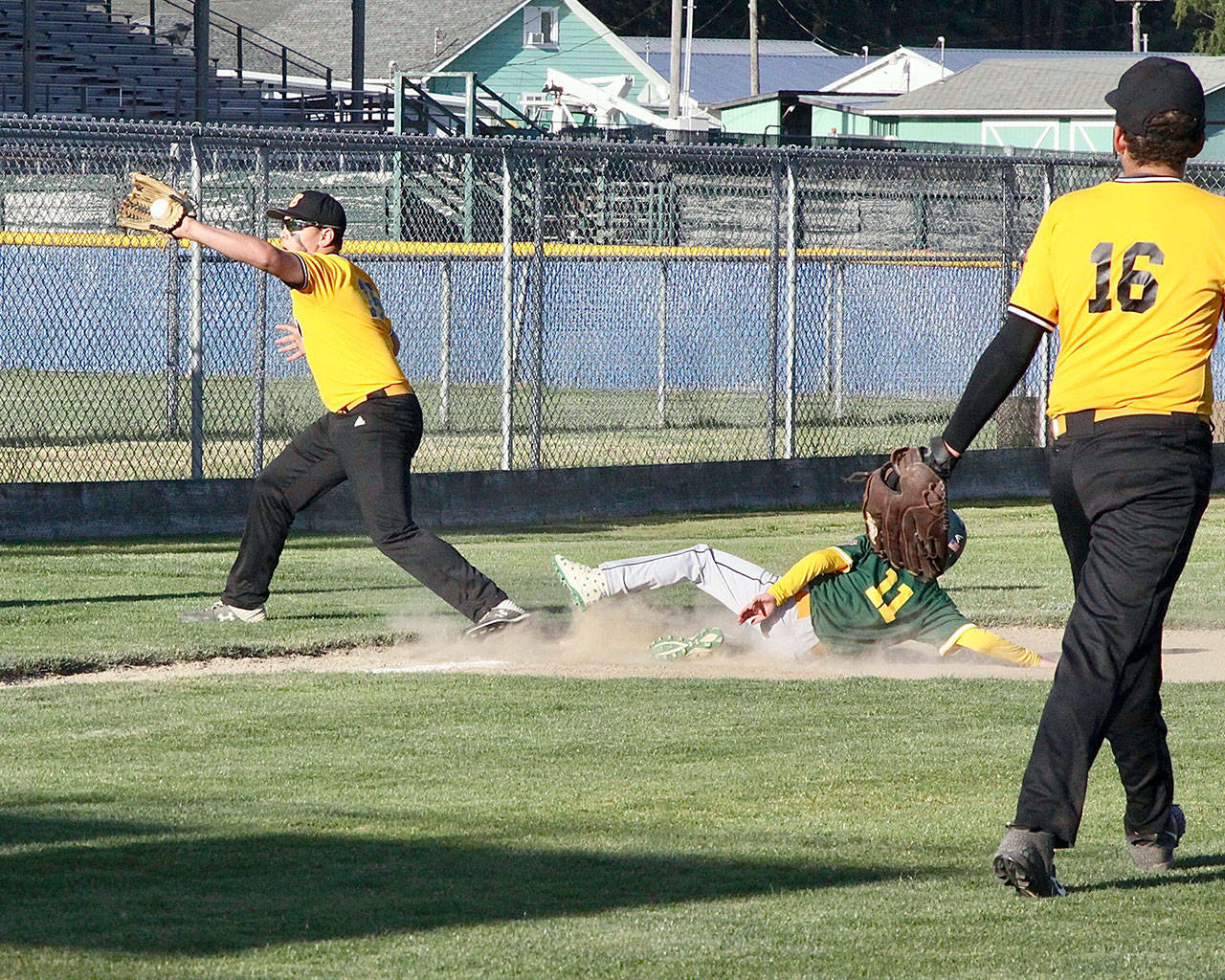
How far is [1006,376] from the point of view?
5.06 meters

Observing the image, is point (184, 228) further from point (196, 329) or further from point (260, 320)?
point (260, 320)

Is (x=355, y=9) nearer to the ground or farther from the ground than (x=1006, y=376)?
farther from the ground

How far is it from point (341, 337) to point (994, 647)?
3.20m

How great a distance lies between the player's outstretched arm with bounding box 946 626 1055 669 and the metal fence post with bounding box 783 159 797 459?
7.18 metres

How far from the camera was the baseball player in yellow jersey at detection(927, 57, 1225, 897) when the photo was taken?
491 cm

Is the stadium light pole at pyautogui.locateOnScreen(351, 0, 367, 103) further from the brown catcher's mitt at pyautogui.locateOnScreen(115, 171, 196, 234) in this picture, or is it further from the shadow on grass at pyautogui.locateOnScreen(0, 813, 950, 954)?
the shadow on grass at pyautogui.locateOnScreen(0, 813, 950, 954)

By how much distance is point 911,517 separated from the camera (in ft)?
22.6

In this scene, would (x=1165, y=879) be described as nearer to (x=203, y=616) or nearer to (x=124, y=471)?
(x=203, y=616)

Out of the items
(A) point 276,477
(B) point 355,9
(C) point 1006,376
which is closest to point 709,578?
(A) point 276,477

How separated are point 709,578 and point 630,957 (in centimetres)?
456

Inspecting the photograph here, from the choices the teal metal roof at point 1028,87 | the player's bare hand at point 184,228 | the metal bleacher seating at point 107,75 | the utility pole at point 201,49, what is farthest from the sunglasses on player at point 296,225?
the teal metal roof at point 1028,87

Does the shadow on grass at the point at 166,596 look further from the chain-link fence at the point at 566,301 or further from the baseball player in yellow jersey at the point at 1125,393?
the baseball player in yellow jersey at the point at 1125,393

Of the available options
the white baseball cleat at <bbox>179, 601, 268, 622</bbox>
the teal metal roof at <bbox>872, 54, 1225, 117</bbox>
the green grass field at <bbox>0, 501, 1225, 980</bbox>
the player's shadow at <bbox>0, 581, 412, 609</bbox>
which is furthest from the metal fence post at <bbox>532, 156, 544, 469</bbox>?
the teal metal roof at <bbox>872, 54, 1225, 117</bbox>

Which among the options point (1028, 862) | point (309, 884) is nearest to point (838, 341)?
point (1028, 862)
